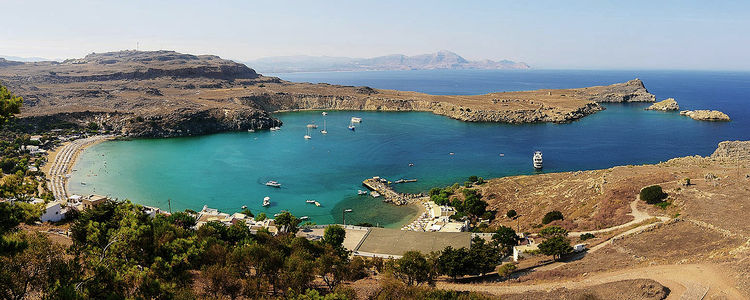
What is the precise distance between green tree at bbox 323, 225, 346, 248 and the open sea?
36.5ft

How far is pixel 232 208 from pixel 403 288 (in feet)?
108

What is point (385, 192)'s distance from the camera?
2055 inches

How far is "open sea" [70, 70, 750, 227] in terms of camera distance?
1994 inches

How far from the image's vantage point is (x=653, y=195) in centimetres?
3366


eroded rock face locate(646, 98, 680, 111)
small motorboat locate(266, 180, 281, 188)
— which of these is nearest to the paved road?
small motorboat locate(266, 180, 281, 188)

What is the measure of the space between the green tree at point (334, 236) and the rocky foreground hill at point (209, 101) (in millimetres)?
70347

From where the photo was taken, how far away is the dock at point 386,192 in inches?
1956

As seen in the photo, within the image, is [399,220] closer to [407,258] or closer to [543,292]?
[407,258]

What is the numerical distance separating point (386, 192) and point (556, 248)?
1079 inches

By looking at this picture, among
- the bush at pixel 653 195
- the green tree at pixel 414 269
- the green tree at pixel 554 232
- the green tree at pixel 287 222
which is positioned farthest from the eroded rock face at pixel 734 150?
the green tree at pixel 287 222

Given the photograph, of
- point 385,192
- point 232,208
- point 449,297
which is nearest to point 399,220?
point 385,192

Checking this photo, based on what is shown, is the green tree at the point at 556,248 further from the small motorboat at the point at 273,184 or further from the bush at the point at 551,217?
the small motorboat at the point at 273,184

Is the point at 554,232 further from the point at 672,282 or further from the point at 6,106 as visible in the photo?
the point at 6,106

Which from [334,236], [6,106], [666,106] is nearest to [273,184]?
[334,236]
